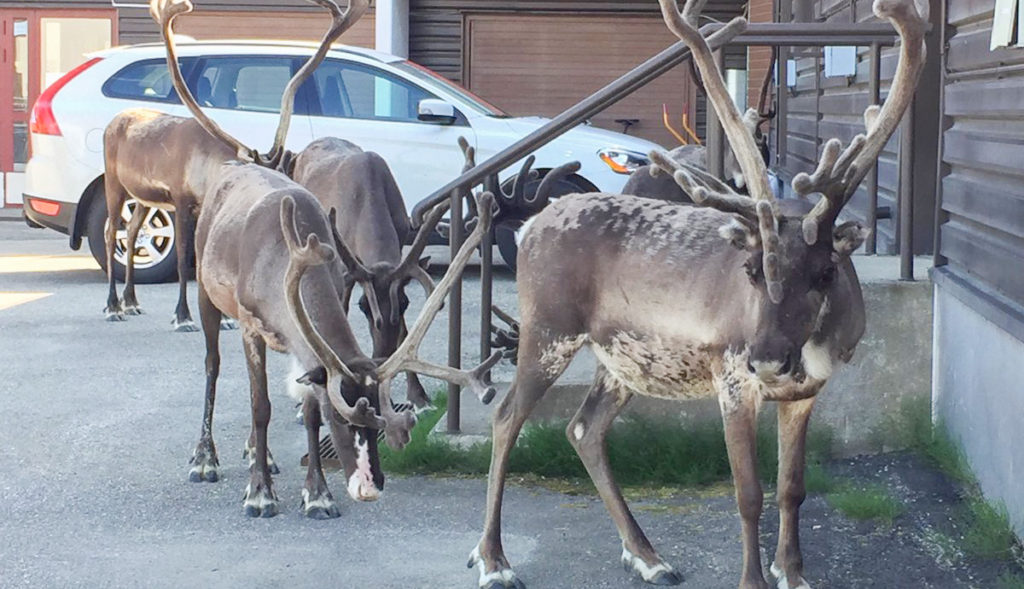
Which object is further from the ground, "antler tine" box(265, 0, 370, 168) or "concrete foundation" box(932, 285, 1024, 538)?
"antler tine" box(265, 0, 370, 168)

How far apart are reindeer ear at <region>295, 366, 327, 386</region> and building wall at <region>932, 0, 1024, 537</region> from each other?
2.45m

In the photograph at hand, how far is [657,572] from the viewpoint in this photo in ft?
17.1

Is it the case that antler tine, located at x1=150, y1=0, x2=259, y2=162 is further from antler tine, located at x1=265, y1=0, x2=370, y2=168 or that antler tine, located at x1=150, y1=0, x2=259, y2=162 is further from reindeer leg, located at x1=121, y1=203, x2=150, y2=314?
reindeer leg, located at x1=121, y1=203, x2=150, y2=314

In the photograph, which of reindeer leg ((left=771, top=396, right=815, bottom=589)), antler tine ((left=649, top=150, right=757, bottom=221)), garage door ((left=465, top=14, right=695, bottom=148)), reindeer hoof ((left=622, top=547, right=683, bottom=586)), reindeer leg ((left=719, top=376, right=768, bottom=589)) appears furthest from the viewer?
garage door ((left=465, top=14, right=695, bottom=148))

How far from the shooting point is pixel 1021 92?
5.47m

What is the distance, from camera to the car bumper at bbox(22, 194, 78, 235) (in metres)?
12.7

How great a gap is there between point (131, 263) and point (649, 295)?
6960 millimetres

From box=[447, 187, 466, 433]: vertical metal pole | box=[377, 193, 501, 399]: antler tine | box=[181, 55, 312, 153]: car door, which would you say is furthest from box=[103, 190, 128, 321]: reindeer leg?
box=[377, 193, 501, 399]: antler tine

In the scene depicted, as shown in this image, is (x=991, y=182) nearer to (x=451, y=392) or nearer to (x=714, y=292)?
(x=714, y=292)

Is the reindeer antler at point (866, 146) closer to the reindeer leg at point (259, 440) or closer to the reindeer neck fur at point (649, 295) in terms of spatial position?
the reindeer neck fur at point (649, 295)

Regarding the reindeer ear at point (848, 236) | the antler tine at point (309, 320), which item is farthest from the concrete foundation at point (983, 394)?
the antler tine at point (309, 320)

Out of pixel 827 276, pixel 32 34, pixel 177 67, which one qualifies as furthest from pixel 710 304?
pixel 32 34

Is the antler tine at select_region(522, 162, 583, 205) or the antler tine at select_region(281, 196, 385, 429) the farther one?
the antler tine at select_region(522, 162, 583, 205)

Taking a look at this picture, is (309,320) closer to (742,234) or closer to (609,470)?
(609,470)
